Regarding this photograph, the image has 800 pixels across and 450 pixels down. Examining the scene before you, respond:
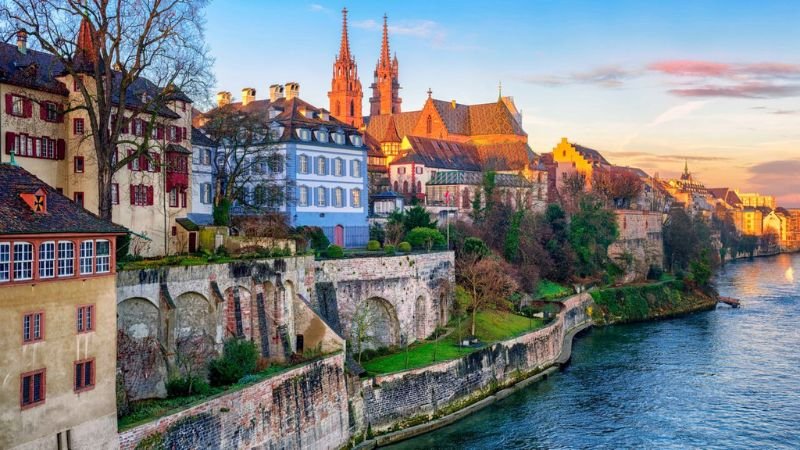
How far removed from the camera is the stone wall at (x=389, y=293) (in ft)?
126

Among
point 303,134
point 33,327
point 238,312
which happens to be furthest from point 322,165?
point 33,327

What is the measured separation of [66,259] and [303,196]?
102 ft

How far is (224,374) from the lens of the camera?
90.5ft

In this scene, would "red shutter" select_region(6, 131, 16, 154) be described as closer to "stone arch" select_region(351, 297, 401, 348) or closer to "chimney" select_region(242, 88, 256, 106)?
"stone arch" select_region(351, 297, 401, 348)

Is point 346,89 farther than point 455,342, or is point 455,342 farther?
point 346,89

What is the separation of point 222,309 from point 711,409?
24.2m

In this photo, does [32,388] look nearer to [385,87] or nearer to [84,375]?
[84,375]

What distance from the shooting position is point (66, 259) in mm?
20562

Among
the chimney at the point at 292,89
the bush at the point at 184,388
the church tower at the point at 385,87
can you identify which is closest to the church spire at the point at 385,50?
the church tower at the point at 385,87

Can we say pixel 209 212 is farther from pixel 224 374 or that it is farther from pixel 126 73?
pixel 224 374

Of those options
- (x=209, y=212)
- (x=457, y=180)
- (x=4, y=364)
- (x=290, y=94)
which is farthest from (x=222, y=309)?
(x=457, y=180)

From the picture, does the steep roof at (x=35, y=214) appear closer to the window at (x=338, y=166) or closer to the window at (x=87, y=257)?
the window at (x=87, y=257)

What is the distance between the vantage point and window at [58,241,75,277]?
2038 cm

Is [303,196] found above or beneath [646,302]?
above
